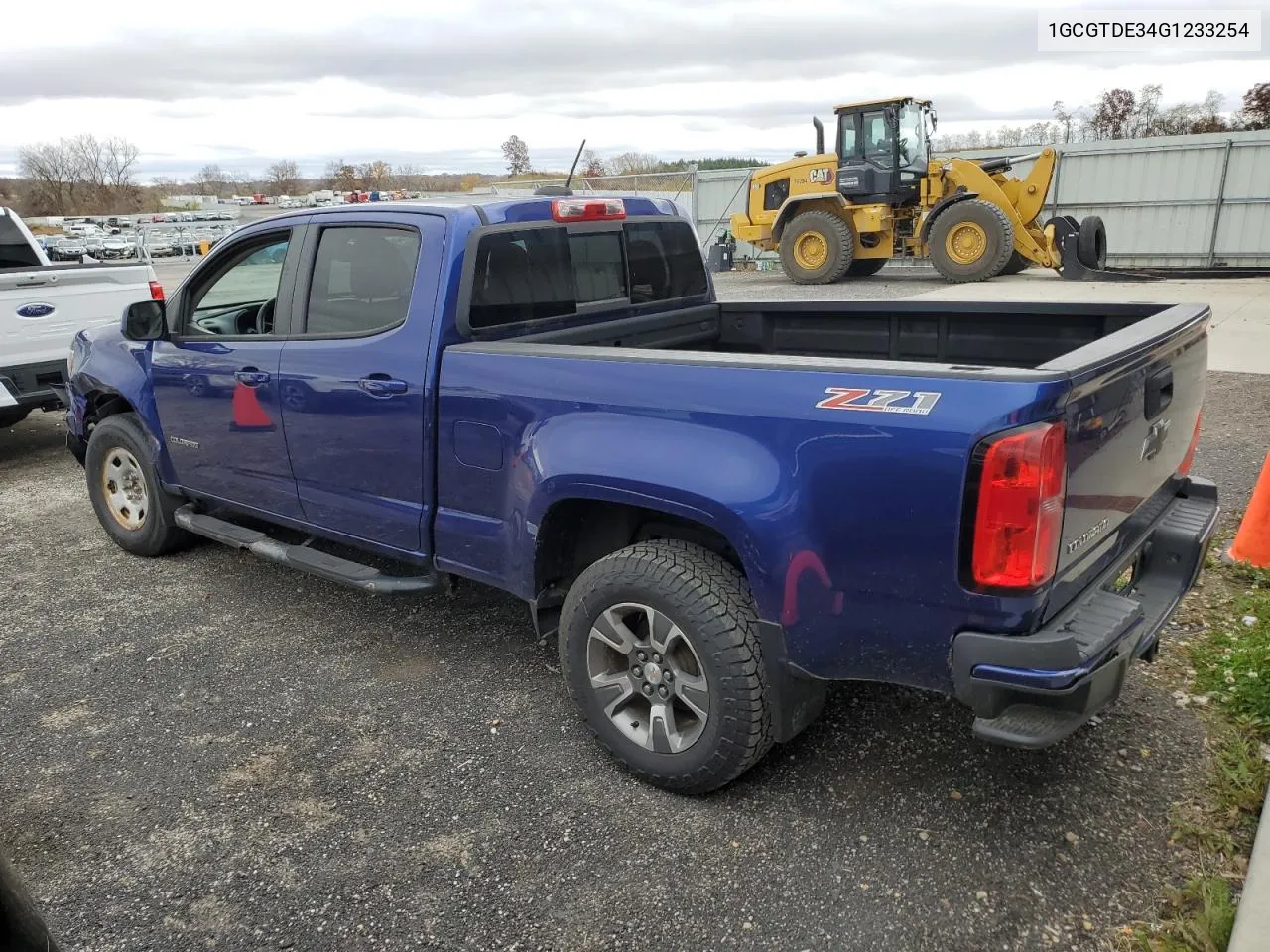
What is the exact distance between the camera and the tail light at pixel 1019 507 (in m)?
2.21

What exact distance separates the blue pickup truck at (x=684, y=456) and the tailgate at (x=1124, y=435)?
2 cm

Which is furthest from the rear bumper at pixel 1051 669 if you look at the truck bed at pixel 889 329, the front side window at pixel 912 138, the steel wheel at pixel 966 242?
the front side window at pixel 912 138

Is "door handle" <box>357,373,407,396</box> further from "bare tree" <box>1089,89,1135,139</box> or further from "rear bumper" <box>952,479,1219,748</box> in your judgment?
"bare tree" <box>1089,89,1135,139</box>

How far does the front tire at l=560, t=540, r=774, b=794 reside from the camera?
9.14 feet

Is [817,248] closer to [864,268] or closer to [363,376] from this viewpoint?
[864,268]

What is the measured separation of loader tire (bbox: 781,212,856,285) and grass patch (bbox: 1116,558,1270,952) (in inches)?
554

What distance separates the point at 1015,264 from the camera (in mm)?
17078

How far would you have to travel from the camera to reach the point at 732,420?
265cm

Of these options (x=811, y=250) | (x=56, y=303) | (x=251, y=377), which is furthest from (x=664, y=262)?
(x=811, y=250)

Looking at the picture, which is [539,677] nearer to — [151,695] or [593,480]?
[593,480]

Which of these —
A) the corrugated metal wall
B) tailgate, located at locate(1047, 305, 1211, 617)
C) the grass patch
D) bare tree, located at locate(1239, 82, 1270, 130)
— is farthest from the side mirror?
bare tree, located at locate(1239, 82, 1270, 130)

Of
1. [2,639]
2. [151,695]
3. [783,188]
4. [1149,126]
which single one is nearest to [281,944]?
[151,695]

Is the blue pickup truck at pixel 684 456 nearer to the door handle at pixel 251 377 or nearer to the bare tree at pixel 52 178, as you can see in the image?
the door handle at pixel 251 377

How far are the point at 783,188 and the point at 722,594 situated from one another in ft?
57.0
